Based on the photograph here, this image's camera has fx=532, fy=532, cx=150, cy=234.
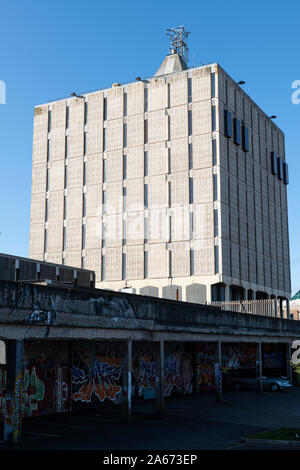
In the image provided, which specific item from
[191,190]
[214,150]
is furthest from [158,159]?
[214,150]

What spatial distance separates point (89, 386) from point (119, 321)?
23.3 ft

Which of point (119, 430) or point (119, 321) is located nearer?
point (119, 430)

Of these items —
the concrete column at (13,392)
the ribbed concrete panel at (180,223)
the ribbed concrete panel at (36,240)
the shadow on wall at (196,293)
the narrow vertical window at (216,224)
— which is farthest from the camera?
the ribbed concrete panel at (36,240)

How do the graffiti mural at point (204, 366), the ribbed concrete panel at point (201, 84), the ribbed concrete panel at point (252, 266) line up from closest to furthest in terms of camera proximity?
the graffiti mural at point (204, 366) < the ribbed concrete panel at point (201, 84) < the ribbed concrete panel at point (252, 266)

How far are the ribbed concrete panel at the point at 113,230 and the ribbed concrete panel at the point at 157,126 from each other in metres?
10.6

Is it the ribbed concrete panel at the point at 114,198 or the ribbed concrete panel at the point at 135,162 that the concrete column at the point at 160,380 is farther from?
the ribbed concrete panel at the point at 135,162

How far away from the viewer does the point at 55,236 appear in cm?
6975

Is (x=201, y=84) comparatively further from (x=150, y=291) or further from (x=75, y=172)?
(x=150, y=291)

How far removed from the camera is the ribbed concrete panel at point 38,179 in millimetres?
72125

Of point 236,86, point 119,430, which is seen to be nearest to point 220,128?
point 236,86

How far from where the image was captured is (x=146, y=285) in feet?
208

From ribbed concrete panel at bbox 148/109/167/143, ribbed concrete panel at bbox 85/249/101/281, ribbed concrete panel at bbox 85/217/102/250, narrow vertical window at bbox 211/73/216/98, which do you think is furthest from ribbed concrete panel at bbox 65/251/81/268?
narrow vertical window at bbox 211/73/216/98

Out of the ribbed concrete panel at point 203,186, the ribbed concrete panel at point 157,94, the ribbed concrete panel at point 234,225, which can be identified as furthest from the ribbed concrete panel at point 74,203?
the ribbed concrete panel at point 234,225
